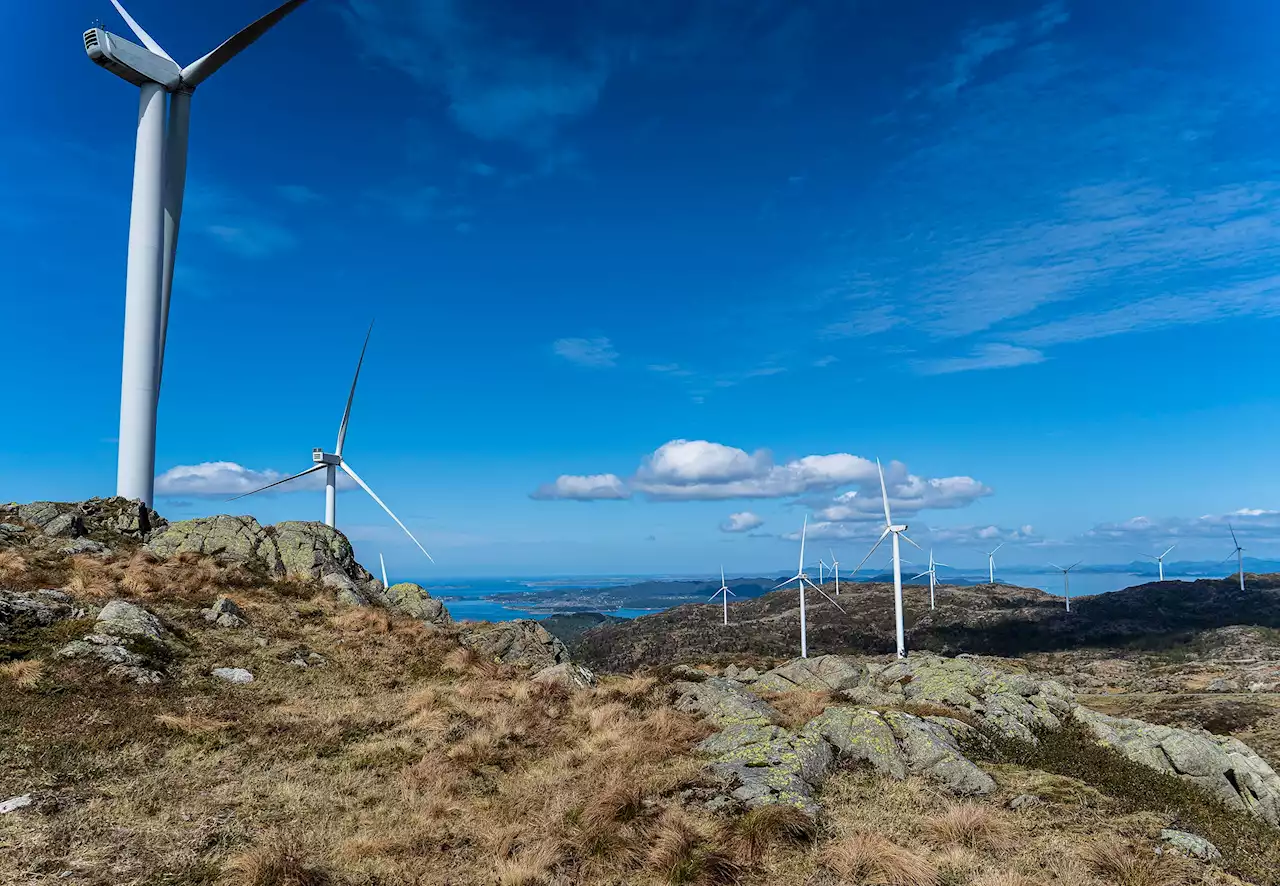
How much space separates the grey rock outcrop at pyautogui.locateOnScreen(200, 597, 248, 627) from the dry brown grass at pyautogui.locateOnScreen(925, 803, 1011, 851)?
89.0 feet

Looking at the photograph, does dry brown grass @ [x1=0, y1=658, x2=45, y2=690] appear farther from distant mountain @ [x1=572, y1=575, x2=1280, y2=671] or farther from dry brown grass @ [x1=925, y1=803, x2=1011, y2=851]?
distant mountain @ [x1=572, y1=575, x2=1280, y2=671]

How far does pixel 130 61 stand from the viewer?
3897 cm

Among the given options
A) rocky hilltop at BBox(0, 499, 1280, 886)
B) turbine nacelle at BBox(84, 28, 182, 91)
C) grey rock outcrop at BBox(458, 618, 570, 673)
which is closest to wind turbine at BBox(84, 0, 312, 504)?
turbine nacelle at BBox(84, 28, 182, 91)

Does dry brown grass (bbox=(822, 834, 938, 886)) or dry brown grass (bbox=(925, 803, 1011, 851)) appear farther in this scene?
dry brown grass (bbox=(925, 803, 1011, 851))

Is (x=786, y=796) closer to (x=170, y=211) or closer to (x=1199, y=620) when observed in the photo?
(x=170, y=211)

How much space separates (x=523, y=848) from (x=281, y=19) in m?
49.3

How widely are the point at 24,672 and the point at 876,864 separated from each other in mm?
22126

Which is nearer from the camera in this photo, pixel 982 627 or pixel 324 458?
pixel 324 458

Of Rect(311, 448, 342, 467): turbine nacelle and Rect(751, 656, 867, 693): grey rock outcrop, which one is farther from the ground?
Rect(311, 448, 342, 467): turbine nacelle

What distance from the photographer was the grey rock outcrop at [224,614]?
27750mm

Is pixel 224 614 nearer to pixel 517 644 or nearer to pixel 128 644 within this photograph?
pixel 128 644

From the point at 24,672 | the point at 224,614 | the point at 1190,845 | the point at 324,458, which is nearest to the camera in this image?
the point at 1190,845

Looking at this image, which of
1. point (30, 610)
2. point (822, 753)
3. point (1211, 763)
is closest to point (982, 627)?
point (1211, 763)

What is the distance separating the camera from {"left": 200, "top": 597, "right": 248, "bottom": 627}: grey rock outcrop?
27750 millimetres
